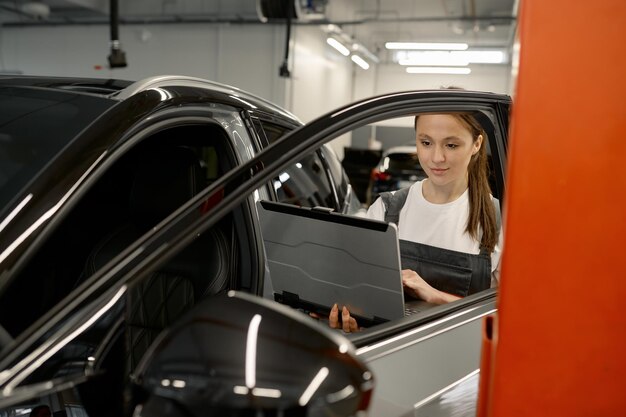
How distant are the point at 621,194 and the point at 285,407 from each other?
0.50m

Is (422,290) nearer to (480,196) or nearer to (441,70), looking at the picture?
(480,196)

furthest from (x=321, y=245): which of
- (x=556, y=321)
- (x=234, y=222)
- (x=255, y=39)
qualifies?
(x=255, y=39)

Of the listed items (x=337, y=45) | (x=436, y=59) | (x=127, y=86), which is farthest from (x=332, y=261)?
(x=436, y=59)

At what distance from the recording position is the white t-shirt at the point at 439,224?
190 cm

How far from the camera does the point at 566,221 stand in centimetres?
79

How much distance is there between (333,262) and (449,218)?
566mm

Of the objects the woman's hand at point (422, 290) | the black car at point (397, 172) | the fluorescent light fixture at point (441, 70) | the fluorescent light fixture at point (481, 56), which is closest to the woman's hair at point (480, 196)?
the woman's hand at point (422, 290)

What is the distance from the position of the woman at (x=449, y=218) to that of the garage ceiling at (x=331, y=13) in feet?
33.5

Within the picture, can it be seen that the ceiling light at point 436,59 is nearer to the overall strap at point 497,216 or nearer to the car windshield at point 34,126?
the overall strap at point 497,216

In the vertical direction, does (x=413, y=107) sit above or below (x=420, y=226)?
above

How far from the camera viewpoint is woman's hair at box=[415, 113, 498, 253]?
1.88 metres

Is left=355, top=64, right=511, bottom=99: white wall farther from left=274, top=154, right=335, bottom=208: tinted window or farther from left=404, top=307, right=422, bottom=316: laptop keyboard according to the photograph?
left=404, top=307, right=422, bottom=316: laptop keyboard

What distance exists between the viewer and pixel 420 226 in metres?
2.01

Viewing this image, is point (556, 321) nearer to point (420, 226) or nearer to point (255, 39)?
point (420, 226)
